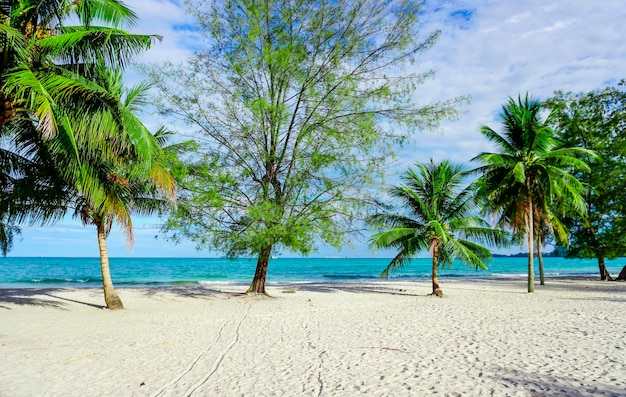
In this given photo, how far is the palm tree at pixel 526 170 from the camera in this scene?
15.4 metres

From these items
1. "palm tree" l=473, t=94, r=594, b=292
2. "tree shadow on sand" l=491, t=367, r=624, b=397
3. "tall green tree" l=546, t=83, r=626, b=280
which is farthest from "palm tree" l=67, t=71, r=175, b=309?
"tall green tree" l=546, t=83, r=626, b=280

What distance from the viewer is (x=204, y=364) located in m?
5.94

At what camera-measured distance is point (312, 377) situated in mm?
5223

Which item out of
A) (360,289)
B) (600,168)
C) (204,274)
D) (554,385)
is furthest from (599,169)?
(204,274)

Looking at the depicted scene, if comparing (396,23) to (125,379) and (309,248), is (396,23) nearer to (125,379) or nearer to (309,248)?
(309,248)

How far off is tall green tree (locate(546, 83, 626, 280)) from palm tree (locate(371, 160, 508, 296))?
9.29 m

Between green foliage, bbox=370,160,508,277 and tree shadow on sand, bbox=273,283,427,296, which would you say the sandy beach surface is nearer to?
green foliage, bbox=370,160,508,277

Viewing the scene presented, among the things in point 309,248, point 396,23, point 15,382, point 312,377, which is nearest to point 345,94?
point 396,23

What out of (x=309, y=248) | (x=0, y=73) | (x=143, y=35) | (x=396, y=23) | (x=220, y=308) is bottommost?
(x=220, y=308)

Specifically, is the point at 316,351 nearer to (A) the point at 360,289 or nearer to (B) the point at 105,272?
(B) the point at 105,272

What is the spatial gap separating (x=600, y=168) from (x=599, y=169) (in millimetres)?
73

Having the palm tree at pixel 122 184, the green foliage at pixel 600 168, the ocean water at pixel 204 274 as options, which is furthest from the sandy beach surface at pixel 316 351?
the green foliage at pixel 600 168

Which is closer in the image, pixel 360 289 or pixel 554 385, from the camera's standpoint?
pixel 554 385

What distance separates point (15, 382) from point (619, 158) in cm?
2647
